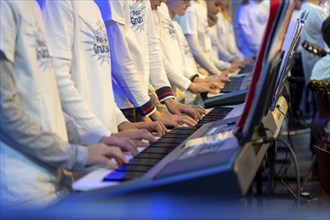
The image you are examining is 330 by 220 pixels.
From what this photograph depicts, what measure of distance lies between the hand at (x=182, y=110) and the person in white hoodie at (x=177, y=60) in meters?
0.53

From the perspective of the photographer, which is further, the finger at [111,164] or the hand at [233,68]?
the hand at [233,68]

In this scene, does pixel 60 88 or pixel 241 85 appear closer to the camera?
pixel 60 88

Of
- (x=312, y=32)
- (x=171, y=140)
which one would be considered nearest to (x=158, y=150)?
(x=171, y=140)

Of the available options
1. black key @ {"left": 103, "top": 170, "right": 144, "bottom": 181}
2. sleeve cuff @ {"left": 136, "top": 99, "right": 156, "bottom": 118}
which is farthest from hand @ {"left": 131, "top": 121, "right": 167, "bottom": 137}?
black key @ {"left": 103, "top": 170, "right": 144, "bottom": 181}

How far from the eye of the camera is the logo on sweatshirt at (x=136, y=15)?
292 centimetres

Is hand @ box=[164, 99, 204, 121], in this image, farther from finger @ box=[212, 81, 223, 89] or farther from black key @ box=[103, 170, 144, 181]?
black key @ box=[103, 170, 144, 181]

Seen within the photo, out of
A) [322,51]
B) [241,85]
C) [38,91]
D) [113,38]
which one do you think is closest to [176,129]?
[113,38]

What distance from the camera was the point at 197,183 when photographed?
4.88 ft

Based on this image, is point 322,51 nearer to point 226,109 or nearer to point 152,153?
point 226,109

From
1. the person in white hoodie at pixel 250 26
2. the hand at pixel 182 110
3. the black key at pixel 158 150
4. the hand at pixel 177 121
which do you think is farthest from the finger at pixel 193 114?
the person in white hoodie at pixel 250 26

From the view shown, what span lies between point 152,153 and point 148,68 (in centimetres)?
122

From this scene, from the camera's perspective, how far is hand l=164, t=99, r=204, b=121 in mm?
2741

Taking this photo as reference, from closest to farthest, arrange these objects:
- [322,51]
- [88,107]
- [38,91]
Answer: [38,91] < [88,107] < [322,51]

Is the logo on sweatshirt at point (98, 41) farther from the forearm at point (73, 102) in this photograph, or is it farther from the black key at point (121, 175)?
the black key at point (121, 175)
